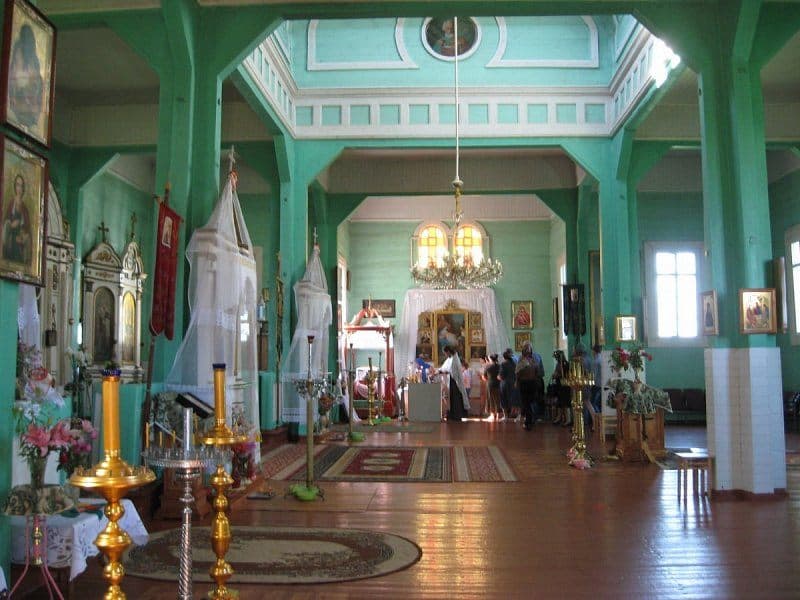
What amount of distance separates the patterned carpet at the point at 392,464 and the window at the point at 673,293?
7.22 meters

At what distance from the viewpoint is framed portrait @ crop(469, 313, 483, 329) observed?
20922 millimetres

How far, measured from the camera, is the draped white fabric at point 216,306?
7.06 meters

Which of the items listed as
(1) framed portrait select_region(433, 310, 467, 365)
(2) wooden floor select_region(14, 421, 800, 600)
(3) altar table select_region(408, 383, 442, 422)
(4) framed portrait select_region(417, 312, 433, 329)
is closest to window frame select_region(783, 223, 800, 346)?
(3) altar table select_region(408, 383, 442, 422)

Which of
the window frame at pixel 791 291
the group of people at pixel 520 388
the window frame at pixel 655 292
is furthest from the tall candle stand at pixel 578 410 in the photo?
the window frame at pixel 655 292

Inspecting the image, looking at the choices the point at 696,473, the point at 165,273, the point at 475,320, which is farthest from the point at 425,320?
the point at 165,273

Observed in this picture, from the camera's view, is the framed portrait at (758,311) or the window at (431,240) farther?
the window at (431,240)

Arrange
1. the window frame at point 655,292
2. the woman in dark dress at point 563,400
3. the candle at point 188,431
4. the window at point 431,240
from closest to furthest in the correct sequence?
the candle at point 188,431 < the woman in dark dress at point 563,400 < the window frame at point 655,292 < the window at point 431,240

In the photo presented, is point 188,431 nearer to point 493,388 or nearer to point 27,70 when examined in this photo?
point 27,70

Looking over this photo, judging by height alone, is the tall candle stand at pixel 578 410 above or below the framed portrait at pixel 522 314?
below

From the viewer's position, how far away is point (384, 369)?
67.9 feet

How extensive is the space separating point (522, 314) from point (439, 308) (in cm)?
227

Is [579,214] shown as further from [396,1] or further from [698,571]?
[698,571]

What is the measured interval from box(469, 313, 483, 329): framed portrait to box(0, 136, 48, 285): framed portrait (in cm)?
1702

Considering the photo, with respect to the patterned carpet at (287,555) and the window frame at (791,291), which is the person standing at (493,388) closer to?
the window frame at (791,291)
